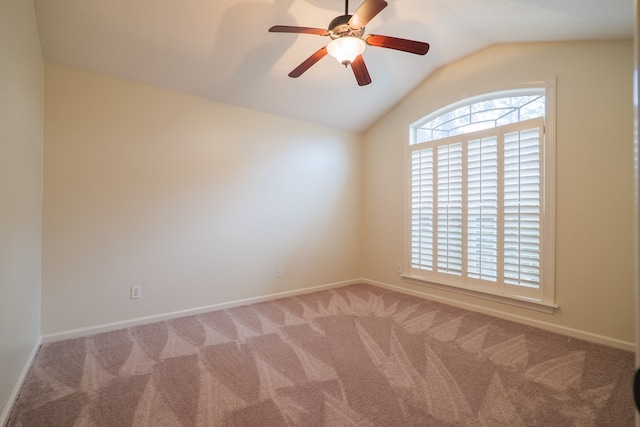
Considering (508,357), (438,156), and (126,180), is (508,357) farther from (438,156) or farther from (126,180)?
(126,180)

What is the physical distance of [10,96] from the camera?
5.39 feet

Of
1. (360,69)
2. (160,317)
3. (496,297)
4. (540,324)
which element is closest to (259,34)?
(360,69)

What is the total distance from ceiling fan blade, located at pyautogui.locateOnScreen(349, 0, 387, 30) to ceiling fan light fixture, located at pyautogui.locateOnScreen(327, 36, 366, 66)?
0.08 m

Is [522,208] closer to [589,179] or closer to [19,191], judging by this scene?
[589,179]

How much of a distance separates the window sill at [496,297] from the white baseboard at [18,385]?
3783mm

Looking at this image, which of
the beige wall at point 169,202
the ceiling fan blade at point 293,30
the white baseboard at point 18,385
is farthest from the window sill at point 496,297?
the white baseboard at point 18,385

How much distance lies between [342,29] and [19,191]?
7.69ft

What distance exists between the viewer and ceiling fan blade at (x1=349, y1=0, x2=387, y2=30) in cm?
168

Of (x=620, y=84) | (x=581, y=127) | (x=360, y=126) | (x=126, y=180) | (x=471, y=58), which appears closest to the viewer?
(x=620, y=84)

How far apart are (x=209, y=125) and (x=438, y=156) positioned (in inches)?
111

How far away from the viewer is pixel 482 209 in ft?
10.5

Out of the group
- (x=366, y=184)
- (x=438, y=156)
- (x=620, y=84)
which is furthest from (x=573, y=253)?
(x=366, y=184)

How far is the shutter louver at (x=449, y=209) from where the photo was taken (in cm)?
344

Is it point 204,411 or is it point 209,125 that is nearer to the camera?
→ point 204,411
